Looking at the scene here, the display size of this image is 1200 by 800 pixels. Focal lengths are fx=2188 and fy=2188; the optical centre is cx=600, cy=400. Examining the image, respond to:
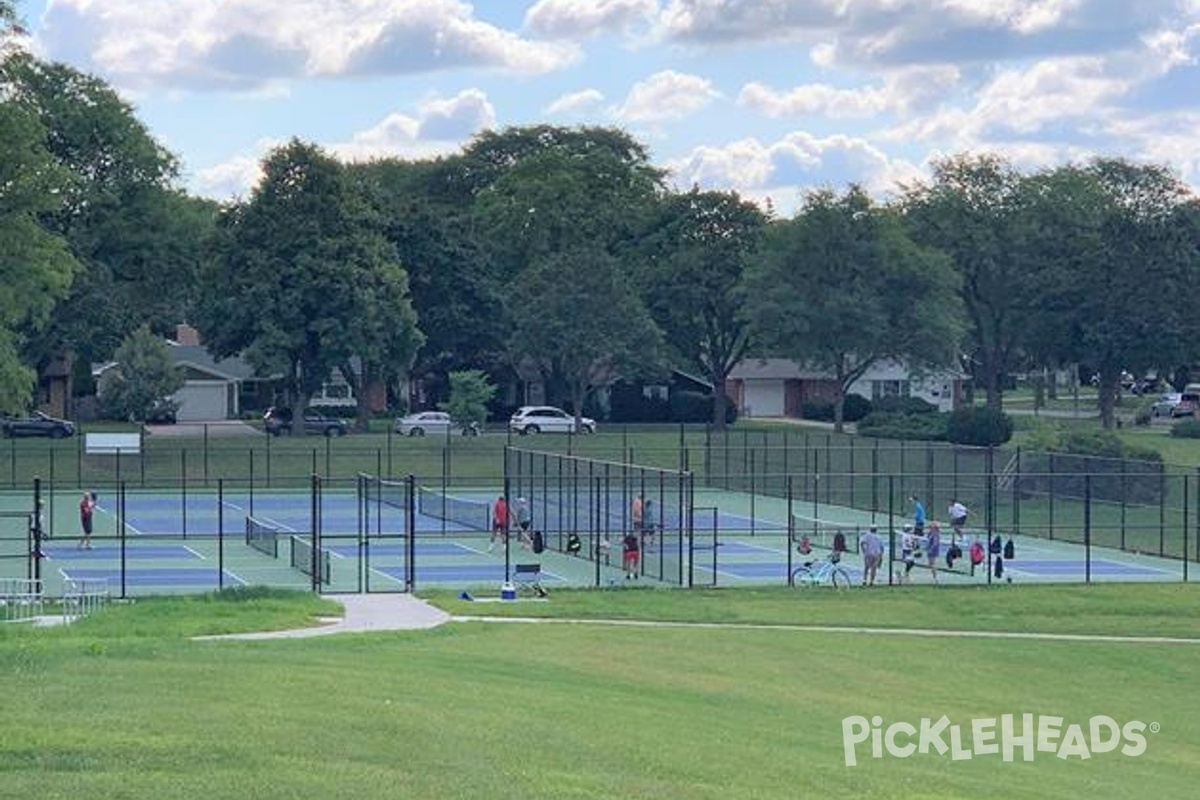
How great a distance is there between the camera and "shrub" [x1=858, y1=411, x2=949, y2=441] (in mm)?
86312

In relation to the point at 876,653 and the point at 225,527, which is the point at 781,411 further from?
the point at 876,653

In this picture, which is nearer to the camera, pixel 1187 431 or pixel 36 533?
pixel 36 533

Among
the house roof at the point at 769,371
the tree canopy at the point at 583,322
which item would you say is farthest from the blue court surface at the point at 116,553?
the house roof at the point at 769,371

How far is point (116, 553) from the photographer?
164 feet

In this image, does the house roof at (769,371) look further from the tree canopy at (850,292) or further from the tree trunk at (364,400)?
the tree trunk at (364,400)

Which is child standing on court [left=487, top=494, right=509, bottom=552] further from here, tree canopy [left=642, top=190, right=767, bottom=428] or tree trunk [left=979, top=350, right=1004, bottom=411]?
A: tree trunk [left=979, top=350, right=1004, bottom=411]

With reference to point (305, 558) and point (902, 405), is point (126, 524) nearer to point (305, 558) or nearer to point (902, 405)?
point (305, 558)

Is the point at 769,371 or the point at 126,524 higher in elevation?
the point at 769,371

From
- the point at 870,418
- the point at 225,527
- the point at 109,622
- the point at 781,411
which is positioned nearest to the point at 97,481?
the point at 225,527

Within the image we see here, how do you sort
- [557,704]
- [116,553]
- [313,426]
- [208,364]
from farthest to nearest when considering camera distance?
[208,364] → [313,426] → [116,553] → [557,704]

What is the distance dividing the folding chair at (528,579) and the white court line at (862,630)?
4.02 metres

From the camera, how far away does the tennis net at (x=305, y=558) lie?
4282 cm

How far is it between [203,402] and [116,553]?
190 feet

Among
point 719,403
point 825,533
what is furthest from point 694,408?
point 825,533
